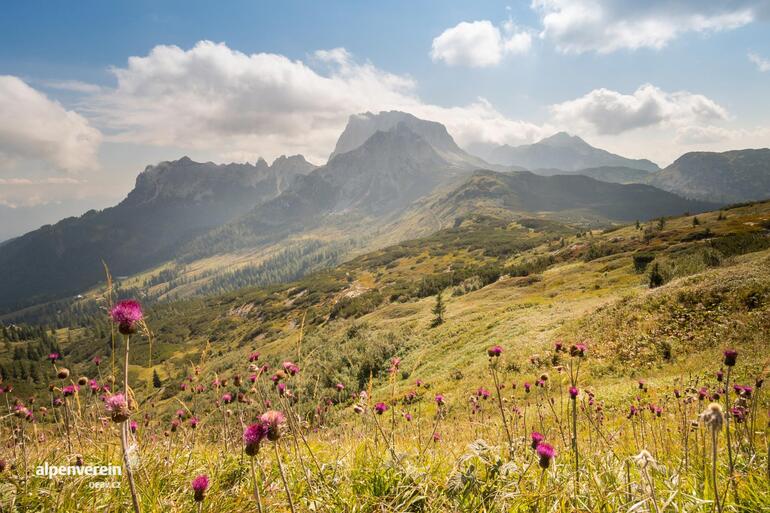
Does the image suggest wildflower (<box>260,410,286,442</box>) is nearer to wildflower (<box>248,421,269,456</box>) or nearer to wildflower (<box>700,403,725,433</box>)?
wildflower (<box>248,421,269,456</box>)

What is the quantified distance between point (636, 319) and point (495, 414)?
10.6 metres

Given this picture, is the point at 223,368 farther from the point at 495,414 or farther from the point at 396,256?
the point at 396,256

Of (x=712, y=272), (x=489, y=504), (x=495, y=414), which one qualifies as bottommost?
(x=495, y=414)

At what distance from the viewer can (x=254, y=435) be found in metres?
2.35

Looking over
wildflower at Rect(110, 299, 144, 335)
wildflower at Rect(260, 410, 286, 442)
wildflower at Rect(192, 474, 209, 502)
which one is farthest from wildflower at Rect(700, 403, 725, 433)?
wildflower at Rect(110, 299, 144, 335)

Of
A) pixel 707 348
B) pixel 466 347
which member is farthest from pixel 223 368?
pixel 707 348

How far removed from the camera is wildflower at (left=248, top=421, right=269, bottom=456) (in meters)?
2.28

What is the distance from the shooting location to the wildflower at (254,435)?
2.28 meters

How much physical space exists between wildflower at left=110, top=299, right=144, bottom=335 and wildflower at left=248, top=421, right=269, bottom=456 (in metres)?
0.98

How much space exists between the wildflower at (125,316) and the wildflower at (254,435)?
3.20 ft

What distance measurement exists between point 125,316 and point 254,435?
114 centimetres

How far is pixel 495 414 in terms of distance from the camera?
1187 cm

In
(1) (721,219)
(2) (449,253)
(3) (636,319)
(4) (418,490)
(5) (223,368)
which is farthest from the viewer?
(2) (449,253)

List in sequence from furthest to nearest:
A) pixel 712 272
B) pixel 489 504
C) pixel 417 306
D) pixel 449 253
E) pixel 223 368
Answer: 1. pixel 449 253
2. pixel 223 368
3. pixel 417 306
4. pixel 712 272
5. pixel 489 504
